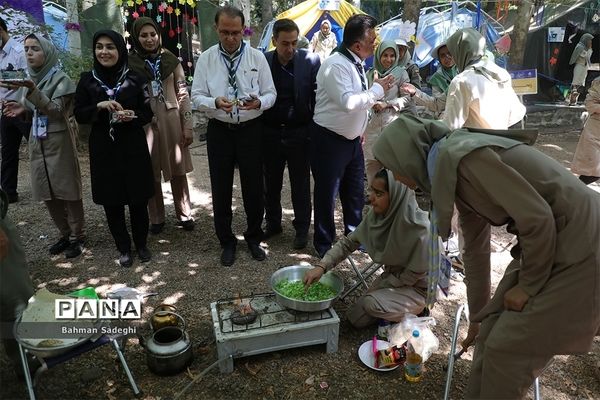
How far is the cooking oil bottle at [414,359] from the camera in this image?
267cm

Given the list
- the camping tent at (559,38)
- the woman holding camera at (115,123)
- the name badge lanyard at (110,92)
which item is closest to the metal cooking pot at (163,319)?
the woman holding camera at (115,123)

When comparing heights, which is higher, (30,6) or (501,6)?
(501,6)

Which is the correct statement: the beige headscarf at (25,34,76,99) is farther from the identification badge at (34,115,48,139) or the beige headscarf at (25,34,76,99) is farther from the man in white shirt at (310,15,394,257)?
the man in white shirt at (310,15,394,257)

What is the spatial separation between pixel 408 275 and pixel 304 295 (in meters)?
0.75

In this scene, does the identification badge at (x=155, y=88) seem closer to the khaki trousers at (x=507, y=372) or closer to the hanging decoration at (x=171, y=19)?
the khaki trousers at (x=507, y=372)

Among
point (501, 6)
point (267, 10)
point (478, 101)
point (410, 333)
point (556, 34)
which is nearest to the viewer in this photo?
point (410, 333)

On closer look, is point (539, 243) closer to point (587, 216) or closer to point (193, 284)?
point (587, 216)

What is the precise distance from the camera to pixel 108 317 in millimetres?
2539

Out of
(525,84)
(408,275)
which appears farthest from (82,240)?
(525,84)

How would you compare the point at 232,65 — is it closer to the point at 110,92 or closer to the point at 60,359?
the point at 110,92

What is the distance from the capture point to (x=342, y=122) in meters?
3.73

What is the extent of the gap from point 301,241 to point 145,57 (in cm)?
233

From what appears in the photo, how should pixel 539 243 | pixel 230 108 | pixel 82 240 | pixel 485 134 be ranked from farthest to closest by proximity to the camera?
pixel 82 240, pixel 230 108, pixel 485 134, pixel 539 243

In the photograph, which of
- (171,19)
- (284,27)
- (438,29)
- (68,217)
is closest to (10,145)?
(68,217)
